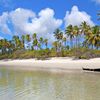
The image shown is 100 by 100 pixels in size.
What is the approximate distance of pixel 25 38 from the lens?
129625 millimetres

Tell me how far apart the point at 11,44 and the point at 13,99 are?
378 feet

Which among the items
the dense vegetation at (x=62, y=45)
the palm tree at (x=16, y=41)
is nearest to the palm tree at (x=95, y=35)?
the dense vegetation at (x=62, y=45)

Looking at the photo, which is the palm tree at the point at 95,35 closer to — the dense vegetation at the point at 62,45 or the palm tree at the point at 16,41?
the dense vegetation at the point at 62,45

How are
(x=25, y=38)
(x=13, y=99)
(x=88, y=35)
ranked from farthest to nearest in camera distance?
1. (x=25, y=38)
2. (x=88, y=35)
3. (x=13, y=99)

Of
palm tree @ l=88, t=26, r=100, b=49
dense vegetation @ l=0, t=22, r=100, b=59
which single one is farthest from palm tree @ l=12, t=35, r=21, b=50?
palm tree @ l=88, t=26, r=100, b=49

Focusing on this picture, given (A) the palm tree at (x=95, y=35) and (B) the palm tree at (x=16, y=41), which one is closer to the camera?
(A) the palm tree at (x=95, y=35)

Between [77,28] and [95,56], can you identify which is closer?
[95,56]

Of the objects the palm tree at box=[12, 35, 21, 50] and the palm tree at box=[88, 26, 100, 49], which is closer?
the palm tree at box=[88, 26, 100, 49]

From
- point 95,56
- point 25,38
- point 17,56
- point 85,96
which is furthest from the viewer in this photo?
point 25,38

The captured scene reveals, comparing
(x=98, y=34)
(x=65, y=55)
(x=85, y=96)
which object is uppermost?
(x=98, y=34)

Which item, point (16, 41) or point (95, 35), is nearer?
point (95, 35)

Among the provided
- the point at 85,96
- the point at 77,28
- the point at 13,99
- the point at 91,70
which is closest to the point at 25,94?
the point at 13,99

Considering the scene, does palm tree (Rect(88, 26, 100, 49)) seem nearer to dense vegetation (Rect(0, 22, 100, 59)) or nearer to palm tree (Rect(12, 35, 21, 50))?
dense vegetation (Rect(0, 22, 100, 59))

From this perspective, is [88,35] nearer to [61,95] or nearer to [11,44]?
[11,44]
